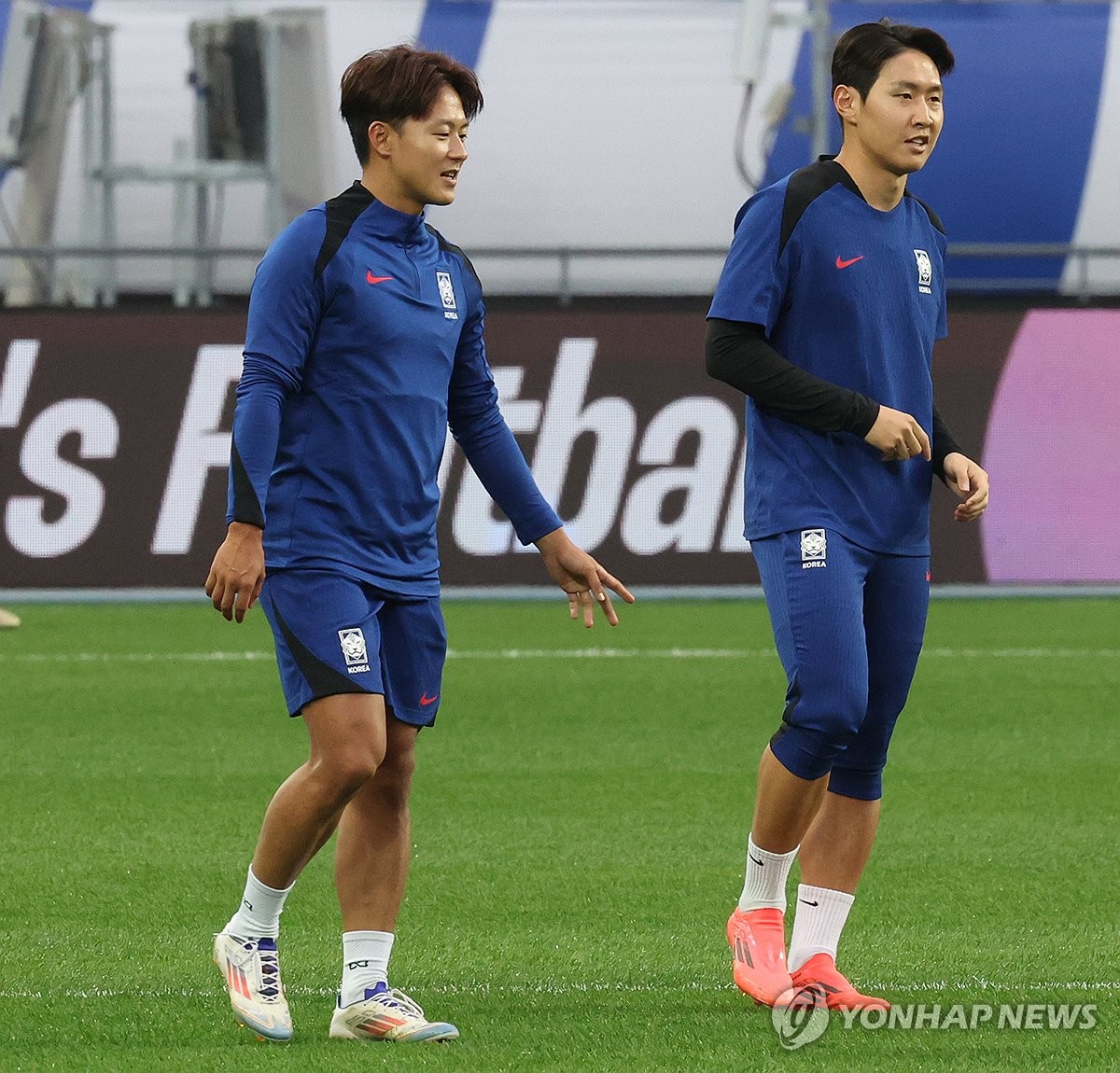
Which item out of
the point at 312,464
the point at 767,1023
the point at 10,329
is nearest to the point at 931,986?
the point at 767,1023

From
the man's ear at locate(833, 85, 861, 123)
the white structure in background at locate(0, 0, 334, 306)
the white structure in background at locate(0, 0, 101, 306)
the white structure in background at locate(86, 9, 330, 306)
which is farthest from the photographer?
the white structure in background at locate(86, 9, 330, 306)

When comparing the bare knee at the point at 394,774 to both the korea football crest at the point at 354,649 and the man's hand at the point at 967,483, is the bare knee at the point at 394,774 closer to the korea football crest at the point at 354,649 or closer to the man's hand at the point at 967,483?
the korea football crest at the point at 354,649

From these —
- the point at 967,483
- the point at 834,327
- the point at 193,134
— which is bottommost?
the point at 193,134

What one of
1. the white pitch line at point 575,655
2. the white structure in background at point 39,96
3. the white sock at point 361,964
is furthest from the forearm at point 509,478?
the white structure in background at point 39,96

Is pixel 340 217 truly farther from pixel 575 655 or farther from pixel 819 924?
pixel 575 655

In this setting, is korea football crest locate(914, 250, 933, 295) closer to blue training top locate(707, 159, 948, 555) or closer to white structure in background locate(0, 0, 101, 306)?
blue training top locate(707, 159, 948, 555)

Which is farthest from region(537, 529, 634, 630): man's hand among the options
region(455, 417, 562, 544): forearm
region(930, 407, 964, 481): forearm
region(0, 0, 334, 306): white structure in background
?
region(0, 0, 334, 306): white structure in background

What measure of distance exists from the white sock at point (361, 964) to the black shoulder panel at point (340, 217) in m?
1.38

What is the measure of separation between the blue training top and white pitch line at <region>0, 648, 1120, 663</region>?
6.50 meters

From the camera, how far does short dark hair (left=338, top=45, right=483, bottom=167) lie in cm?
455

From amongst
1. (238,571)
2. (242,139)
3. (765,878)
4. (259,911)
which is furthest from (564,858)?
(242,139)

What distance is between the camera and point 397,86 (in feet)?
14.9

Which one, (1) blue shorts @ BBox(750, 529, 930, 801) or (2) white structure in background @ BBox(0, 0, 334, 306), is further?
(2) white structure in background @ BBox(0, 0, 334, 306)

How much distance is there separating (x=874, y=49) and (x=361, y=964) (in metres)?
2.22
